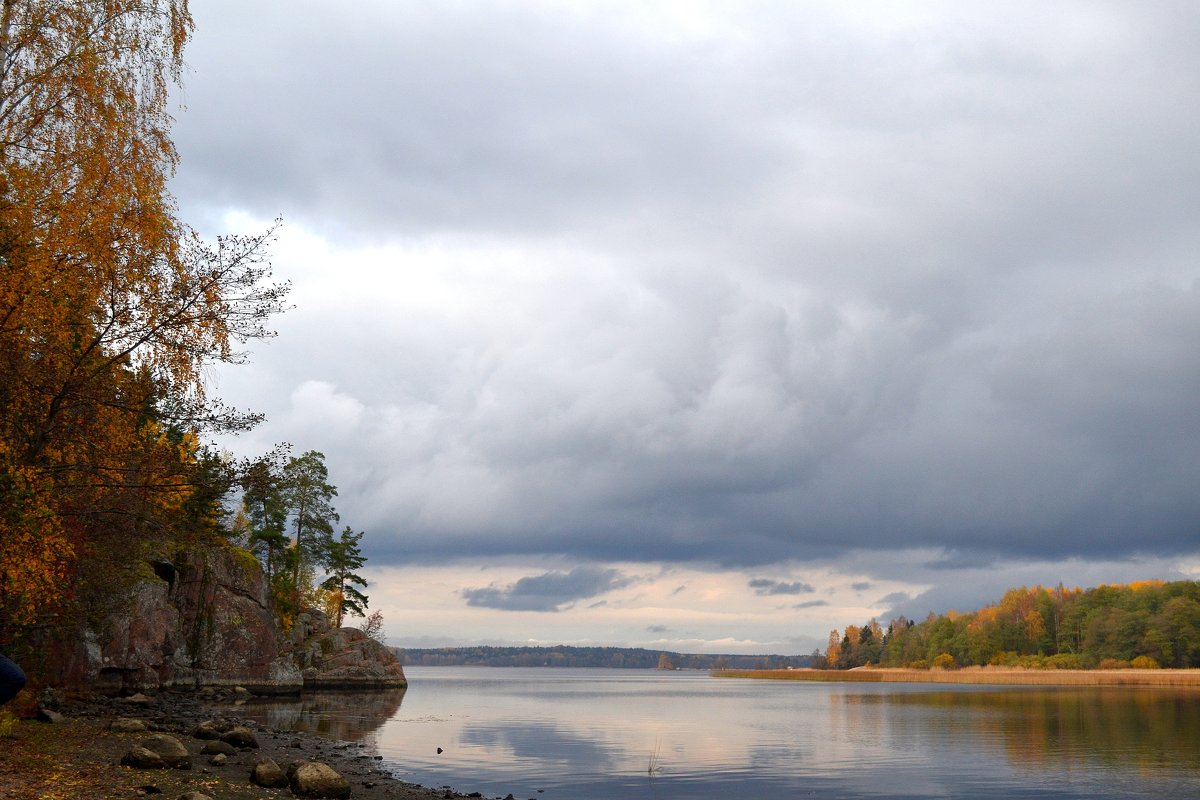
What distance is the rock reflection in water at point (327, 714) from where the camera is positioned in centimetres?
5456

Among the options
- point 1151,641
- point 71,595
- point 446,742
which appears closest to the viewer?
point 71,595

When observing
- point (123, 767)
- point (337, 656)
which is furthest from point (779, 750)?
point (337, 656)

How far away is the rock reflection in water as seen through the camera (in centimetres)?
5456

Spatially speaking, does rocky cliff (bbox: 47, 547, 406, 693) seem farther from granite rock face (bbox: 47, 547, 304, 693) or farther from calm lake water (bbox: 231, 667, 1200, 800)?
calm lake water (bbox: 231, 667, 1200, 800)

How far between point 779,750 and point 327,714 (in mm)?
34600

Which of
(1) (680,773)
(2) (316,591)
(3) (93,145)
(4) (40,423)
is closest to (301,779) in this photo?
(4) (40,423)

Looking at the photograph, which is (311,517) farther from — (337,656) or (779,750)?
(779,750)

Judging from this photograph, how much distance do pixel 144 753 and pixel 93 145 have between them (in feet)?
52.3

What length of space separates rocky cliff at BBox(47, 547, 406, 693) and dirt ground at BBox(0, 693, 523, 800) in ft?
60.0

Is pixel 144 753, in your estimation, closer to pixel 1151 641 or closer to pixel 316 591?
pixel 316 591

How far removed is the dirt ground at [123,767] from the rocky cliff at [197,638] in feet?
60.0

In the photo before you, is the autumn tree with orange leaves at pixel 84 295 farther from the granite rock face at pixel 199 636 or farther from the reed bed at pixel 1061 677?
the reed bed at pixel 1061 677

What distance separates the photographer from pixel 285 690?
88.6 metres

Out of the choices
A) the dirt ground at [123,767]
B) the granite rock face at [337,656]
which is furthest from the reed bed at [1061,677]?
the dirt ground at [123,767]
